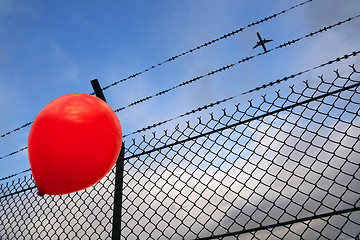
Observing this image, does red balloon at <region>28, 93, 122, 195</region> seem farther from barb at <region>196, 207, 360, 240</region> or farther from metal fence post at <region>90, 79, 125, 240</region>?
barb at <region>196, 207, 360, 240</region>

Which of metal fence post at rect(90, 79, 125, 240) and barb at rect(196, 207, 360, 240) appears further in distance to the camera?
metal fence post at rect(90, 79, 125, 240)

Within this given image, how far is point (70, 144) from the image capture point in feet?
4.27

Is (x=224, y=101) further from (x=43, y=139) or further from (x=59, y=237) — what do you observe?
(x=59, y=237)

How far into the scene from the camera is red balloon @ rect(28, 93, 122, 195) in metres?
1.31

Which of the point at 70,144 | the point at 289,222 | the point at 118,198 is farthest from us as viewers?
the point at 118,198

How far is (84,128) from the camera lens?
134 centimetres

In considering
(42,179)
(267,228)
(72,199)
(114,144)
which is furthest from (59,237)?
(267,228)

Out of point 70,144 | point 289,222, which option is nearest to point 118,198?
point 70,144

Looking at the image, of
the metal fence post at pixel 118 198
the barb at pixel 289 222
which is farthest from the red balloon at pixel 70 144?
the barb at pixel 289 222

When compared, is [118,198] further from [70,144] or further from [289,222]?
[289,222]

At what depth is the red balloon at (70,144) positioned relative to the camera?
131cm

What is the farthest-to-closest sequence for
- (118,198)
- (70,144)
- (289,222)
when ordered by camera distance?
(118,198)
(289,222)
(70,144)

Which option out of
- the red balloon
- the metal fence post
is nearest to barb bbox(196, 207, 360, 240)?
the metal fence post

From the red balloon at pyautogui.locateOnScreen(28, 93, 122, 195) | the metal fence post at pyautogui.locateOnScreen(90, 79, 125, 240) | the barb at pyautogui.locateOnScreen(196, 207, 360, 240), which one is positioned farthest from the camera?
the metal fence post at pyautogui.locateOnScreen(90, 79, 125, 240)
